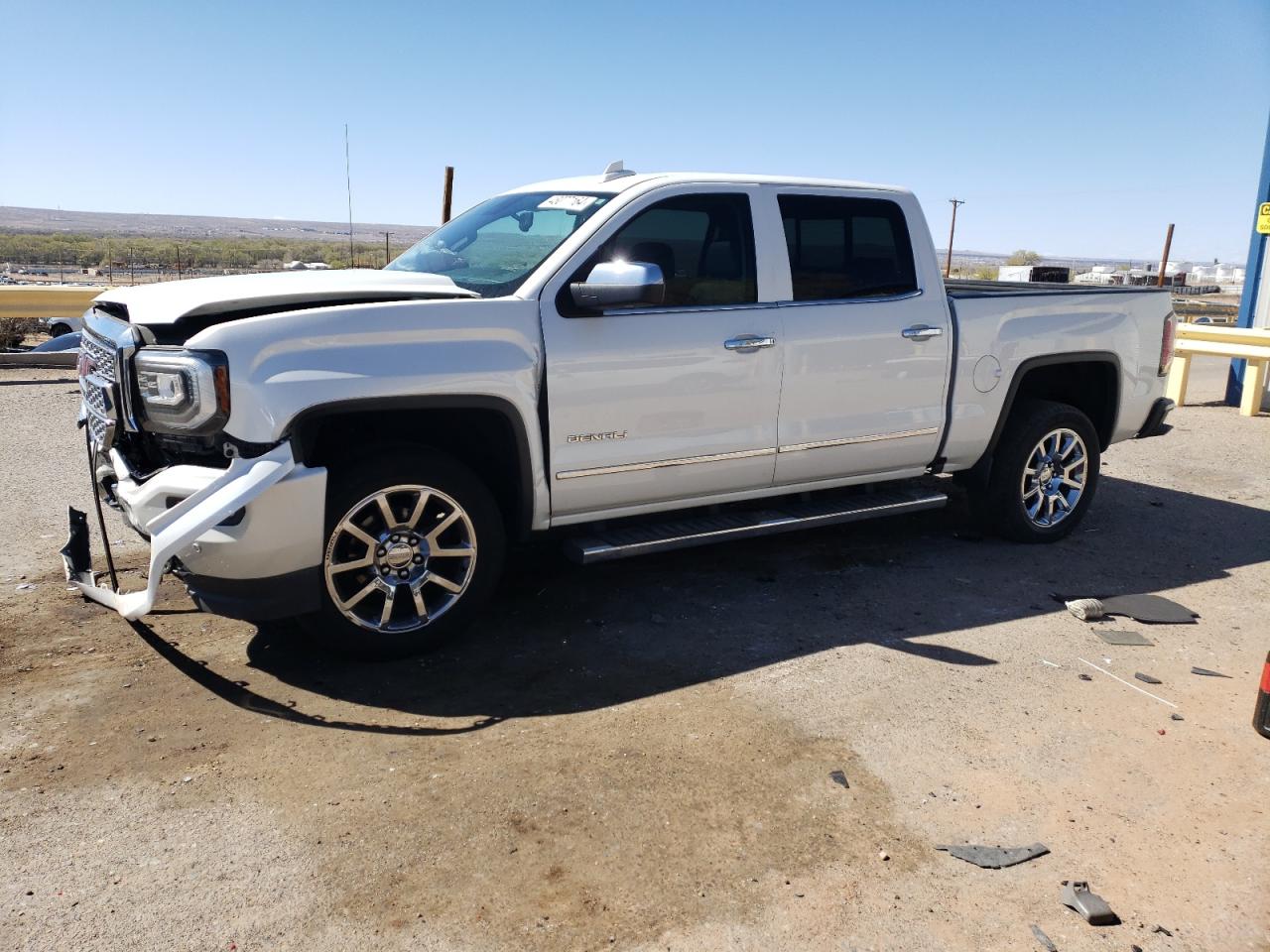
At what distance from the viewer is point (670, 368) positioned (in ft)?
15.5

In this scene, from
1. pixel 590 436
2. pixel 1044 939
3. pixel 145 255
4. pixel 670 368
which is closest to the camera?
pixel 1044 939

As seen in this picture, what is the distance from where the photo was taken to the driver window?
4793mm

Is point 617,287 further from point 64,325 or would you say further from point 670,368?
point 64,325

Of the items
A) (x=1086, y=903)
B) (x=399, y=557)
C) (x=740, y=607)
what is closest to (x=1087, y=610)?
(x=740, y=607)

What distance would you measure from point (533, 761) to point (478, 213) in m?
3.20

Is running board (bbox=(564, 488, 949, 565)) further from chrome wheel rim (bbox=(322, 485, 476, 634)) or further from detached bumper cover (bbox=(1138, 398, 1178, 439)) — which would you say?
detached bumper cover (bbox=(1138, 398, 1178, 439))

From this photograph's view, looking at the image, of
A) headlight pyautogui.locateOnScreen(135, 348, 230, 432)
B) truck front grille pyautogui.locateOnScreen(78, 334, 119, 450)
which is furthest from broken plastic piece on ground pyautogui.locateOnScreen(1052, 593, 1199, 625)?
truck front grille pyautogui.locateOnScreen(78, 334, 119, 450)

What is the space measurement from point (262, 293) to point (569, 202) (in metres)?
1.64

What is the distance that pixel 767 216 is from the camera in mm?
5168

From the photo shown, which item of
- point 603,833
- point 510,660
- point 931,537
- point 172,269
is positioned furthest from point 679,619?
point 172,269

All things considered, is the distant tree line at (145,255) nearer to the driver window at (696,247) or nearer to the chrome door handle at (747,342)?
the driver window at (696,247)

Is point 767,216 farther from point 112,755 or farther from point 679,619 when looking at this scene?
point 112,755

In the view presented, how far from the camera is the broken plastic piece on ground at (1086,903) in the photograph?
9.11 ft

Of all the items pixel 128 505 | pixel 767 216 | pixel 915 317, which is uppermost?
pixel 767 216
